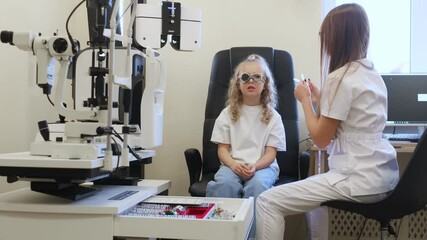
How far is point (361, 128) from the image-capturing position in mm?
1612

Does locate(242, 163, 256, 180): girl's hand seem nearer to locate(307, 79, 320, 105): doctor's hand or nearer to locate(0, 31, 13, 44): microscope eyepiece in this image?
locate(307, 79, 320, 105): doctor's hand

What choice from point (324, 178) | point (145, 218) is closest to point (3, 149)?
point (145, 218)

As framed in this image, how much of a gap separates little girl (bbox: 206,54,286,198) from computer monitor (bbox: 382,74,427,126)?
0.68 m

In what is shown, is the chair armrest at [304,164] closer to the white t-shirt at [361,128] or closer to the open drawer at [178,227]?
the white t-shirt at [361,128]

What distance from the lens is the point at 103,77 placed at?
133cm

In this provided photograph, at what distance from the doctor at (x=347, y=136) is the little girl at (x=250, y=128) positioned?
34 cm

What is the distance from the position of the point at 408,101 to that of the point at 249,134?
0.95 metres

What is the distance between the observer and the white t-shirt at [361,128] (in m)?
1.57

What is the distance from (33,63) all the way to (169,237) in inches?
27.9

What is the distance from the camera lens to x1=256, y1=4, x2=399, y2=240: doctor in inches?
62.2

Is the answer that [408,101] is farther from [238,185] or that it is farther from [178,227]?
[178,227]

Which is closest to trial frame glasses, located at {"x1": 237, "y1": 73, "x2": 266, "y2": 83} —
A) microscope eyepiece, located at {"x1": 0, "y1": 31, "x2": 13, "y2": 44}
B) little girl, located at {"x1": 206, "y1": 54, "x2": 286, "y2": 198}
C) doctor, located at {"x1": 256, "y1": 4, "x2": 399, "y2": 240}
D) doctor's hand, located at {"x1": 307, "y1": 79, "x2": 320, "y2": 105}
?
little girl, located at {"x1": 206, "y1": 54, "x2": 286, "y2": 198}

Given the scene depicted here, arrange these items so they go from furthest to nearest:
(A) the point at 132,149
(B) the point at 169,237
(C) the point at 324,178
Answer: (C) the point at 324,178, (A) the point at 132,149, (B) the point at 169,237

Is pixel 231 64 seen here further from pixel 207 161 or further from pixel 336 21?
pixel 336 21
